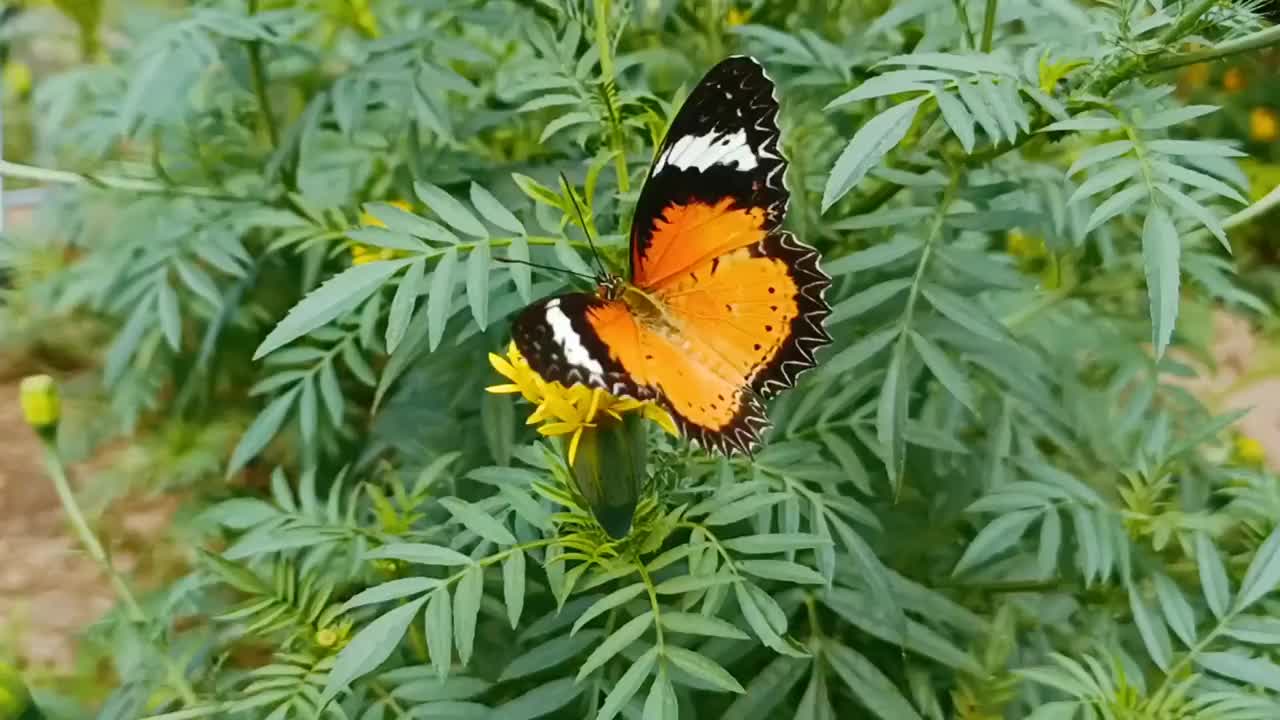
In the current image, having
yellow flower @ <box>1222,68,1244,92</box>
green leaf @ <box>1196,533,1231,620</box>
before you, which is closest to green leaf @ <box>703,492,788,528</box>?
green leaf @ <box>1196,533,1231,620</box>

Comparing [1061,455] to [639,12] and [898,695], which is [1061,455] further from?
[639,12]

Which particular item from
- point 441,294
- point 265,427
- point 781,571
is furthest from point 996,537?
point 265,427

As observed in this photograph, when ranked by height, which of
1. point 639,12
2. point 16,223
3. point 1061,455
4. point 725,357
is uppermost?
point 639,12

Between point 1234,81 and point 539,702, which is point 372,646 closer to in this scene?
point 539,702

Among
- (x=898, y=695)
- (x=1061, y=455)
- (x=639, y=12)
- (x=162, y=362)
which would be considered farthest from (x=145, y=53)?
(x=1061, y=455)

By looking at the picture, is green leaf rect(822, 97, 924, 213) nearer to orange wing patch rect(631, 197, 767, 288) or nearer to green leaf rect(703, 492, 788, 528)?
orange wing patch rect(631, 197, 767, 288)

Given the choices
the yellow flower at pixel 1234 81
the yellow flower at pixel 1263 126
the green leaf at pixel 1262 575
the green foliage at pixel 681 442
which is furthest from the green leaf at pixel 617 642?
the yellow flower at pixel 1234 81
